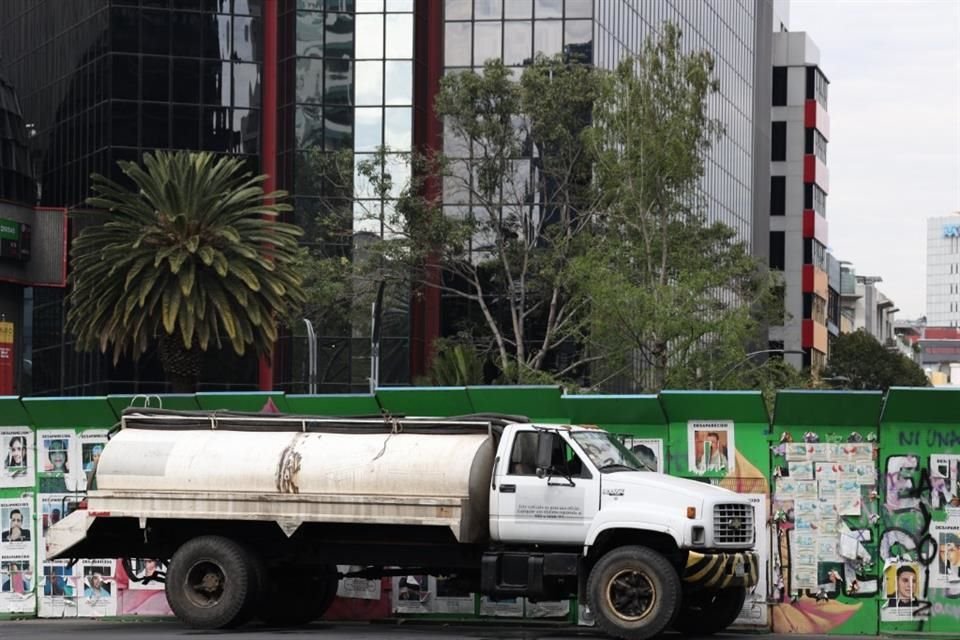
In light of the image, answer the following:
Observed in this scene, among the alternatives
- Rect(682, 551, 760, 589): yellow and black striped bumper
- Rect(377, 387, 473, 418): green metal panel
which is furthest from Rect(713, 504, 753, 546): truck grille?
Rect(377, 387, 473, 418): green metal panel

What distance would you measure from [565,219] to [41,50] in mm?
36600

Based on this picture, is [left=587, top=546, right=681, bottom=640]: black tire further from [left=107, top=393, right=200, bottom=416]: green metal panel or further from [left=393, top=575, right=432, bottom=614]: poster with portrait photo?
[left=107, top=393, right=200, bottom=416]: green metal panel

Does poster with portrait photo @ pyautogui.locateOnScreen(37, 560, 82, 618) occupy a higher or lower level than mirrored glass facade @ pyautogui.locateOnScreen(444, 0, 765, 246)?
lower

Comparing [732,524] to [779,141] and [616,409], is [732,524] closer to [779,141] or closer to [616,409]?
[616,409]

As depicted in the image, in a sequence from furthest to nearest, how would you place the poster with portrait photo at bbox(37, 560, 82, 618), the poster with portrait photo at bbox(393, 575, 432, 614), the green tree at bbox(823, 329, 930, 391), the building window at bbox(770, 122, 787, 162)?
the green tree at bbox(823, 329, 930, 391)
the building window at bbox(770, 122, 787, 162)
the poster with portrait photo at bbox(37, 560, 82, 618)
the poster with portrait photo at bbox(393, 575, 432, 614)

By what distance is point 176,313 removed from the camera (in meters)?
50.7

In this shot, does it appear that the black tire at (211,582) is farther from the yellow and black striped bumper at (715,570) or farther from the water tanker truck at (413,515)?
the yellow and black striped bumper at (715,570)

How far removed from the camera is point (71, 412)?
22.8 metres

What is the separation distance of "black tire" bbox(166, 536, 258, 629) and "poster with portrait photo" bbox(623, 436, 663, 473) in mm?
4534

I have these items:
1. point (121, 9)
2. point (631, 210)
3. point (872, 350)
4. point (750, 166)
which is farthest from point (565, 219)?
point (872, 350)

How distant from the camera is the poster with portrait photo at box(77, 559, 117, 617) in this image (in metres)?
22.8

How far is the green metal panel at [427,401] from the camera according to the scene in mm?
21047

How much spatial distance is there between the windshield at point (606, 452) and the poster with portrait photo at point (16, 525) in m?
8.02

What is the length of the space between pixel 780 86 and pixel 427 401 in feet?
332
